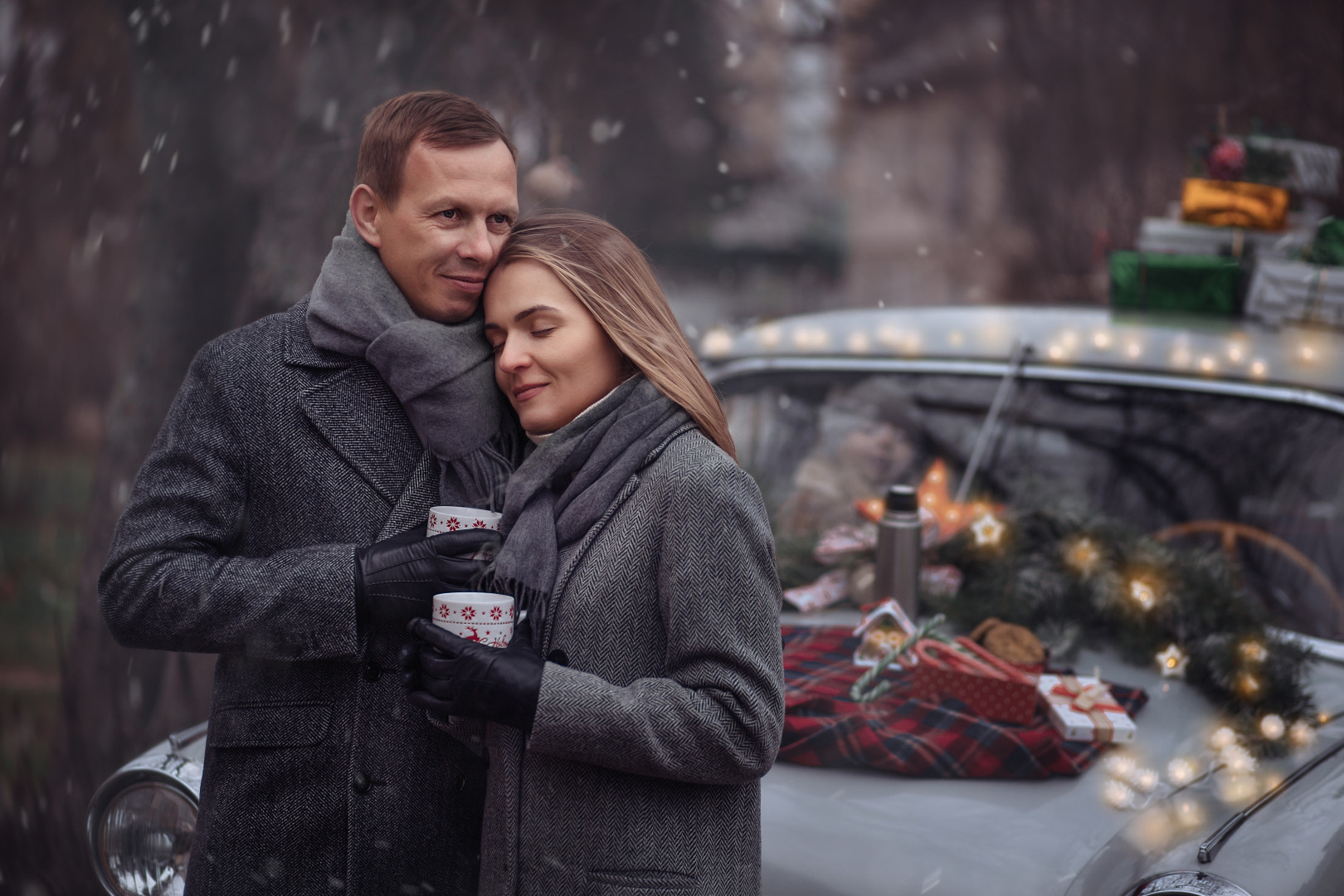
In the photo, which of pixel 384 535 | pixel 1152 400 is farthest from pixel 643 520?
pixel 1152 400

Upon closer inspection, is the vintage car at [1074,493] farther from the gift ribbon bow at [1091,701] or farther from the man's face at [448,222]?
the man's face at [448,222]

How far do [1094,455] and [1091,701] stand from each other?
104cm

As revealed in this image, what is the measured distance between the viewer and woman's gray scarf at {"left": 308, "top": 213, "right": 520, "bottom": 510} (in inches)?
62.6

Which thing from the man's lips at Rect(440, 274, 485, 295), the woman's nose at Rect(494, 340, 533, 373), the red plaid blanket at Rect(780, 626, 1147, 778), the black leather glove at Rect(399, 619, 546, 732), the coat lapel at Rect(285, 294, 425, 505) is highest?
the man's lips at Rect(440, 274, 485, 295)

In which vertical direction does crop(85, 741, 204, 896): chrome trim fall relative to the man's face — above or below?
below

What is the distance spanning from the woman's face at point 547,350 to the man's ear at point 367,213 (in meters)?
0.27

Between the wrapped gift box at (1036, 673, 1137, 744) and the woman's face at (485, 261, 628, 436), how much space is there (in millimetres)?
1418

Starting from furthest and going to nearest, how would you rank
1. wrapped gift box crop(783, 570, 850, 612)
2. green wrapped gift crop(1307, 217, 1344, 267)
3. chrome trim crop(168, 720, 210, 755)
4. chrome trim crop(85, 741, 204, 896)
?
1. green wrapped gift crop(1307, 217, 1344, 267)
2. wrapped gift box crop(783, 570, 850, 612)
3. chrome trim crop(168, 720, 210, 755)
4. chrome trim crop(85, 741, 204, 896)

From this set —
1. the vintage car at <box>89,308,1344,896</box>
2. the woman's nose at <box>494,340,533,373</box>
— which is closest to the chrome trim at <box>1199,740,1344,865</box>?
the vintage car at <box>89,308,1344,896</box>

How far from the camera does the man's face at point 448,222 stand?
1.61 metres

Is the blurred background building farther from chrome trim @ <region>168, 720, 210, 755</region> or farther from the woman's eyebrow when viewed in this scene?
chrome trim @ <region>168, 720, 210, 755</region>

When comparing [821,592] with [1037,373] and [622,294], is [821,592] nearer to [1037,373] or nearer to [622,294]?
[1037,373]

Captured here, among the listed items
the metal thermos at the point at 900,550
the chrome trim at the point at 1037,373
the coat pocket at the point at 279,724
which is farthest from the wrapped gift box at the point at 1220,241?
the coat pocket at the point at 279,724

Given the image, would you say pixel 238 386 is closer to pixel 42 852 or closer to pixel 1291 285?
pixel 1291 285
